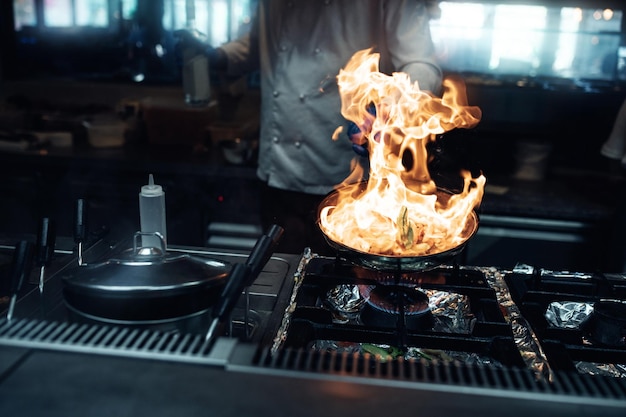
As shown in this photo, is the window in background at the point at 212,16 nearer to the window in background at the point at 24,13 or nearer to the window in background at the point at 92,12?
the window in background at the point at 92,12

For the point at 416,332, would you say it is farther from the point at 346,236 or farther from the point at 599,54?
the point at 599,54

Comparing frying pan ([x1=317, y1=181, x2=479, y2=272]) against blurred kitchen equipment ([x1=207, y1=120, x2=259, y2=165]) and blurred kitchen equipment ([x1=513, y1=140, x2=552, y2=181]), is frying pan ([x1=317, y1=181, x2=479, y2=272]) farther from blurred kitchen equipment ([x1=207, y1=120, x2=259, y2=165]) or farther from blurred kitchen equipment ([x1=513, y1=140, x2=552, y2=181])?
blurred kitchen equipment ([x1=513, y1=140, x2=552, y2=181])

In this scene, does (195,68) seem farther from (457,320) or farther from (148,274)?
(148,274)

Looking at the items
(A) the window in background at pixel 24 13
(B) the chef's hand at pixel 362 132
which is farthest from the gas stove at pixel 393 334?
(A) the window in background at pixel 24 13

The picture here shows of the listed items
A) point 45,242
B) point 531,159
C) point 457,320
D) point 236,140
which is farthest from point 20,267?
point 531,159

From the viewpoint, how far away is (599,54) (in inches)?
156

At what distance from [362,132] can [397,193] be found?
0.41 m

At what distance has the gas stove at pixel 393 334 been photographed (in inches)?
36.0

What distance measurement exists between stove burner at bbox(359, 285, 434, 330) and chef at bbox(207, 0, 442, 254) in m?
1.35

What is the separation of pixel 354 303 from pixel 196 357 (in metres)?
0.80

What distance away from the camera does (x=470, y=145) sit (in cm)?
337

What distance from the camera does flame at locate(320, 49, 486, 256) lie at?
1664 millimetres

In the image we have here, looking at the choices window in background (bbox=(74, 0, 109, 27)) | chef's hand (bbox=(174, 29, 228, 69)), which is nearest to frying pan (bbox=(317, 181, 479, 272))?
chef's hand (bbox=(174, 29, 228, 69))

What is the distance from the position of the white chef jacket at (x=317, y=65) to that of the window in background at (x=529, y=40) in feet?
3.94
